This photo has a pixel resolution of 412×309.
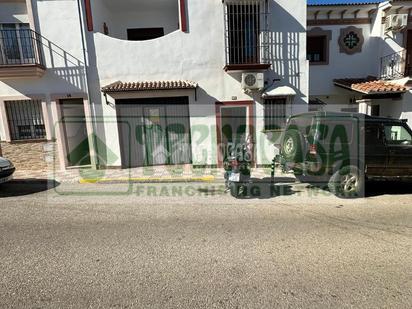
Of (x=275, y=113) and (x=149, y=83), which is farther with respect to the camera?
(x=275, y=113)

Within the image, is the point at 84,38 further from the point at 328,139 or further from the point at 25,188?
the point at 328,139

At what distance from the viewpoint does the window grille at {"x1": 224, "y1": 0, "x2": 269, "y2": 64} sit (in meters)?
8.88

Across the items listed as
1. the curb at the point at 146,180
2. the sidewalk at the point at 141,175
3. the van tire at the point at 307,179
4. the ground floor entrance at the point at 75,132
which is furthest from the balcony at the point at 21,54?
the van tire at the point at 307,179

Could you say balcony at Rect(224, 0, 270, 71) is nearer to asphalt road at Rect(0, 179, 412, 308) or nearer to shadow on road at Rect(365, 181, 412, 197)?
shadow on road at Rect(365, 181, 412, 197)

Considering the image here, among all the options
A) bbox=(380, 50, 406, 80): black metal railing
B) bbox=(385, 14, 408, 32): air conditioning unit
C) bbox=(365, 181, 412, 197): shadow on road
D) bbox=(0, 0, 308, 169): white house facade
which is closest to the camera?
bbox=(365, 181, 412, 197): shadow on road

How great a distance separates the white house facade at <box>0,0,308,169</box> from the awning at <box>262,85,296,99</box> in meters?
0.04

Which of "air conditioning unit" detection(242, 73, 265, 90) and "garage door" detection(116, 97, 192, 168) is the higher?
"air conditioning unit" detection(242, 73, 265, 90)

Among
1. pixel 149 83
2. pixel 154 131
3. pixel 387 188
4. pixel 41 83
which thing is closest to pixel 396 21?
pixel 387 188

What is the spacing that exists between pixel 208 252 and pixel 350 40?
12.4 m

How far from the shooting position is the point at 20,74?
8.48 metres

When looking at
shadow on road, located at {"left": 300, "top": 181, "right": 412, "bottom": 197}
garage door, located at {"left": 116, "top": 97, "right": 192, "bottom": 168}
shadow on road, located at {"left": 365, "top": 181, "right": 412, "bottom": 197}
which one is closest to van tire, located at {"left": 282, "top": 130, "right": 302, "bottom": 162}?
shadow on road, located at {"left": 300, "top": 181, "right": 412, "bottom": 197}

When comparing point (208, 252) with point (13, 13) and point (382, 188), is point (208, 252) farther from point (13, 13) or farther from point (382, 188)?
point (13, 13)

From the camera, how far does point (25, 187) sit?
759 cm

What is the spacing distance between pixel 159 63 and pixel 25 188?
591 centimetres
